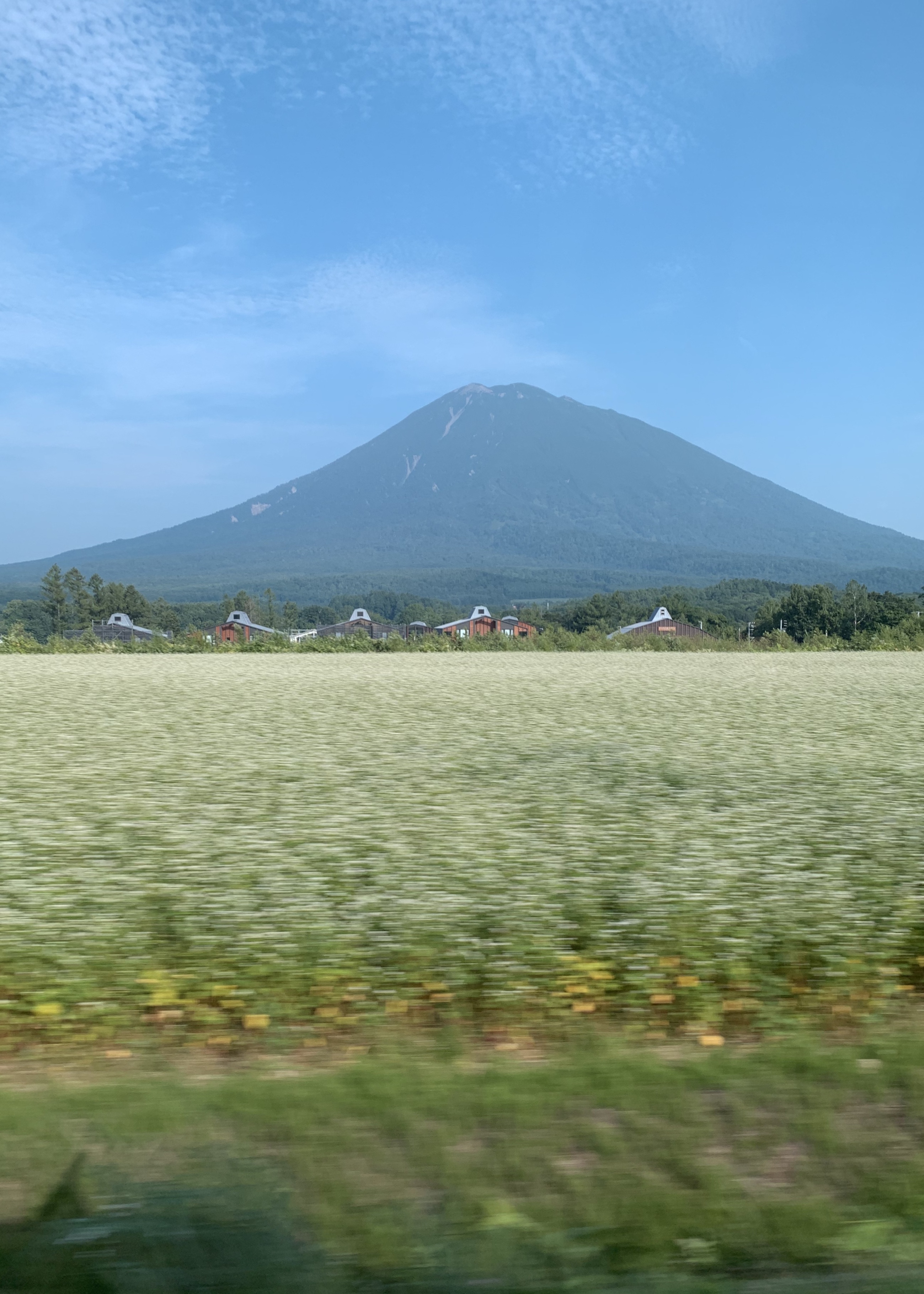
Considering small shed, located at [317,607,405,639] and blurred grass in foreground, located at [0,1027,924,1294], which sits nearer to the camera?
blurred grass in foreground, located at [0,1027,924,1294]

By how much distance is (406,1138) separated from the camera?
300cm

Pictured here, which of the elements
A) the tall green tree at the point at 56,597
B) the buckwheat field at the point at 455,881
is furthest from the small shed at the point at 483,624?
the buckwheat field at the point at 455,881

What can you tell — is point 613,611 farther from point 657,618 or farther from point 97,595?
point 97,595

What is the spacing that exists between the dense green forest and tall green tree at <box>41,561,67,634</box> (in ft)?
0.28

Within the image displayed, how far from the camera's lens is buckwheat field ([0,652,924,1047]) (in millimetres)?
4148

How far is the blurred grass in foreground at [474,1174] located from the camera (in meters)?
2.45

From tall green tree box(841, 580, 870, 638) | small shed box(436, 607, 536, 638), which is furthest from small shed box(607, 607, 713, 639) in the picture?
tall green tree box(841, 580, 870, 638)

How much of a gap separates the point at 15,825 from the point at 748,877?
463 centimetres

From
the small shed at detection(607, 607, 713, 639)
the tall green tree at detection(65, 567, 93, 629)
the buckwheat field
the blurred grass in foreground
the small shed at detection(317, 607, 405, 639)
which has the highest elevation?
the tall green tree at detection(65, 567, 93, 629)

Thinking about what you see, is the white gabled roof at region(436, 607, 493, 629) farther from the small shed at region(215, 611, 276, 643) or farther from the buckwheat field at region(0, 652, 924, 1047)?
the buckwheat field at region(0, 652, 924, 1047)

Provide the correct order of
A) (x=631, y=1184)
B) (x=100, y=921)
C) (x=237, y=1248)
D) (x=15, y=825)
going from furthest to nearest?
(x=15, y=825), (x=100, y=921), (x=631, y=1184), (x=237, y=1248)

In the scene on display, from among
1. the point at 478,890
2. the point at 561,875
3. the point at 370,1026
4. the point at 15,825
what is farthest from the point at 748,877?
the point at 15,825

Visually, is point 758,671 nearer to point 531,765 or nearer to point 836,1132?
point 531,765

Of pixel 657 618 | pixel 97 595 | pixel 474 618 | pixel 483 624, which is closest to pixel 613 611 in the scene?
pixel 657 618
